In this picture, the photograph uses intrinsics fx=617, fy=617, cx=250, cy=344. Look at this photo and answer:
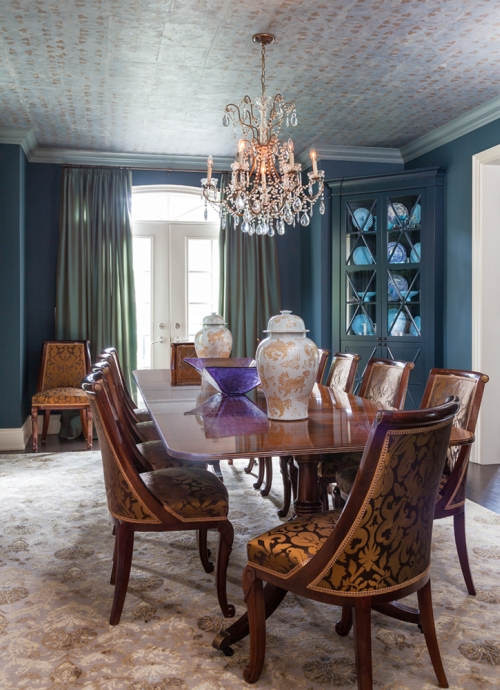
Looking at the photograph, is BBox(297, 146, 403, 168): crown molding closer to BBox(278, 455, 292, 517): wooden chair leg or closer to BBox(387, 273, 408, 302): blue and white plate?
BBox(387, 273, 408, 302): blue and white plate

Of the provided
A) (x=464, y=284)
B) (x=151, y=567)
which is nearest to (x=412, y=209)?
(x=464, y=284)

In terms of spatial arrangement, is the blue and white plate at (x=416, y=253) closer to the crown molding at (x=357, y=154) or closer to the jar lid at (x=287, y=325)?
the crown molding at (x=357, y=154)

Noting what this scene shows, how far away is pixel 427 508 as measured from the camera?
5.59ft

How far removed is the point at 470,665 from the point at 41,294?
505cm

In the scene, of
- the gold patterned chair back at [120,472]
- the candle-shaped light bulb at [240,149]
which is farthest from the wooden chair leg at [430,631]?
the candle-shaped light bulb at [240,149]

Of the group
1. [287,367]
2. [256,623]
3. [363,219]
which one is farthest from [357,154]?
[256,623]

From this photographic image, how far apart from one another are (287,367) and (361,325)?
11.2 ft

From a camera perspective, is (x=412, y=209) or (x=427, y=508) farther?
(x=412, y=209)

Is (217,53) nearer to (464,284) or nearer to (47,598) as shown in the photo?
(464,284)

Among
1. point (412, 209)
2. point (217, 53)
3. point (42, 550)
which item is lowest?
point (42, 550)

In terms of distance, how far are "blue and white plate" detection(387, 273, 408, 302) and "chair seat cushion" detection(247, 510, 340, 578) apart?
3.73 m

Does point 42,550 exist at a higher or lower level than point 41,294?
lower

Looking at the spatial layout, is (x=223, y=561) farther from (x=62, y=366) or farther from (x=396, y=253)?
(x=62, y=366)

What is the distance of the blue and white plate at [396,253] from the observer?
5340mm
